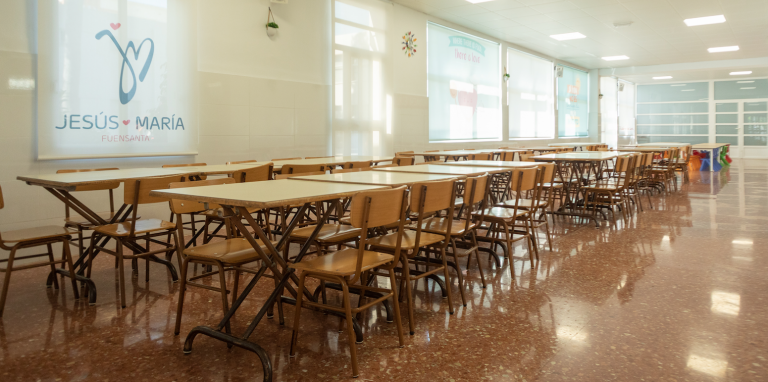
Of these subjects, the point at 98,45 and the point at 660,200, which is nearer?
the point at 98,45

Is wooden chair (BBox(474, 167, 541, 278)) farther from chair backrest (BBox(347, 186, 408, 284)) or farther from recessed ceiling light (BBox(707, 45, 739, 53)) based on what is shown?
recessed ceiling light (BBox(707, 45, 739, 53))

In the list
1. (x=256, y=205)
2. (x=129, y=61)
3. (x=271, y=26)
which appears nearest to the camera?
(x=256, y=205)

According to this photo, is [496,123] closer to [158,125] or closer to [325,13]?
[325,13]

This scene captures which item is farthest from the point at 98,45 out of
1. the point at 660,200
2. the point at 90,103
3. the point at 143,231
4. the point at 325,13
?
the point at 660,200

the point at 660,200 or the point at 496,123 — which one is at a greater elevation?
the point at 496,123

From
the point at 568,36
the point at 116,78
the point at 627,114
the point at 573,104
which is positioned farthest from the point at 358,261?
the point at 627,114

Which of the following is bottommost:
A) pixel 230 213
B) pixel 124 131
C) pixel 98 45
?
pixel 230 213

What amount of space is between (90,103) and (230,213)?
3.56m

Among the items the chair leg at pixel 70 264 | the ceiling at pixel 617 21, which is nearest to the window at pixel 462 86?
the ceiling at pixel 617 21

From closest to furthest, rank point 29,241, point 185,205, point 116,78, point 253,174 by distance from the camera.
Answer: point 185,205
point 29,241
point 253,174
point 116,78

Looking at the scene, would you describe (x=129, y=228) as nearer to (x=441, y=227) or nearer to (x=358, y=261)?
(x=358, y=261)

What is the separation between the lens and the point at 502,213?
379 cm

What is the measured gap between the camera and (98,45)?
484 centimetres

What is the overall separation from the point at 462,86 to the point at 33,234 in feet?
29.8
